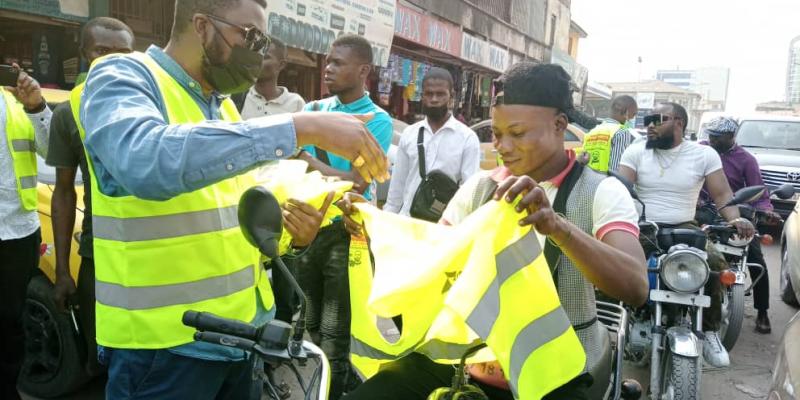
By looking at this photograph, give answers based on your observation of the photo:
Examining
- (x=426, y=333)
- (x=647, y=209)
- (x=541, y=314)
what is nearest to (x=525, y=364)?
(x=541, y=314)

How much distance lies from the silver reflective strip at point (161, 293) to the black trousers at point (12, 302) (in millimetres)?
1575

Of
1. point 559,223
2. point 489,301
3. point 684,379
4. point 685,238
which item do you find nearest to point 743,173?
point 685,238

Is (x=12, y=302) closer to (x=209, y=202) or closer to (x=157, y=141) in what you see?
(x=209, y=202)

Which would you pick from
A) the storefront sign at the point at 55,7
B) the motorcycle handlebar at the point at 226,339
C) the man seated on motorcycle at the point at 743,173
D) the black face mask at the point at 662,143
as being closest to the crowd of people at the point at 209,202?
the motorcycle handlebar at the point at 226,339

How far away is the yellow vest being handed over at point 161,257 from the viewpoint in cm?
171

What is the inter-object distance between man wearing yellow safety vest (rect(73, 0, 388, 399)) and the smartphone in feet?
6.16

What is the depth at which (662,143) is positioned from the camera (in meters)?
4.88

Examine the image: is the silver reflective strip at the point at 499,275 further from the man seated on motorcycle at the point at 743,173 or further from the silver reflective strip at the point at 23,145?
the man seated on motorcycle at the point at 743,173

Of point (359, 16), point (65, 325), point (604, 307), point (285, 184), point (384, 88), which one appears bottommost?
point (65, 325)

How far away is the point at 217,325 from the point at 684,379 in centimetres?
305

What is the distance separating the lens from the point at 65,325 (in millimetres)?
3557

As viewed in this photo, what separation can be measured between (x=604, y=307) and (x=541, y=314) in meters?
1.63

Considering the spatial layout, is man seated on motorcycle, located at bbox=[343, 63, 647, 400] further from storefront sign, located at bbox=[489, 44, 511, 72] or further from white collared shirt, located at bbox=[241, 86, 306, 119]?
storefront sign, located at bbox=[489, 44, 511, 72]

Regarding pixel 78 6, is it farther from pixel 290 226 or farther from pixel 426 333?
pixel 426 333
